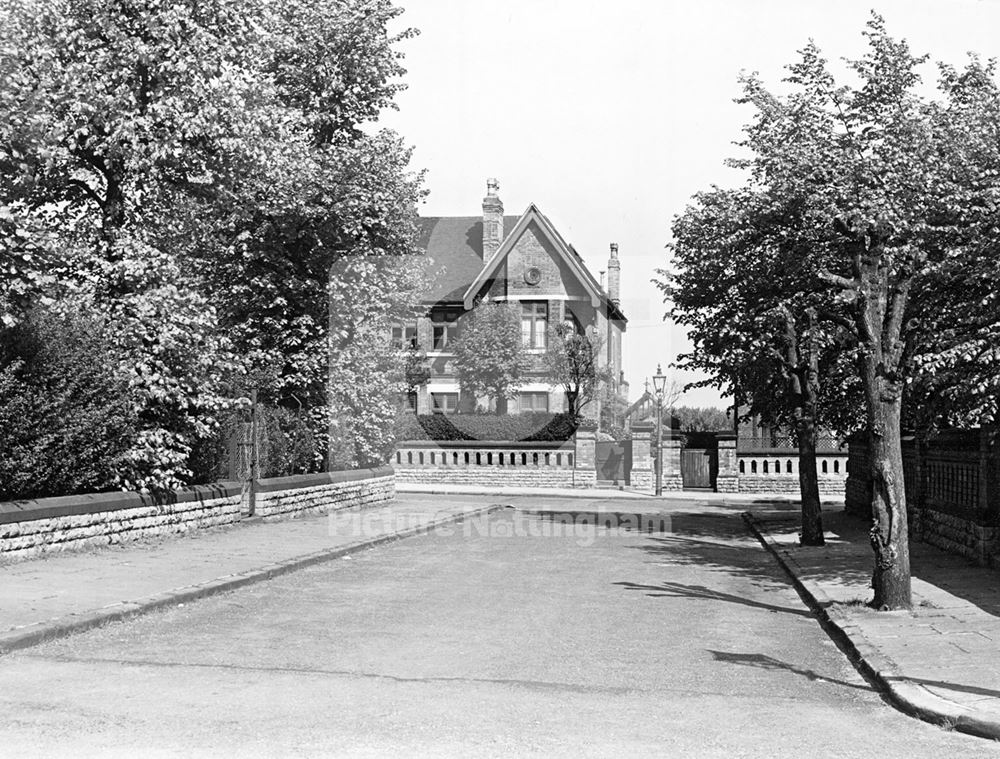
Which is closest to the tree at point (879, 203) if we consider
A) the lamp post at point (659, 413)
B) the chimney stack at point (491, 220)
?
the lamp post at point (659, 413)

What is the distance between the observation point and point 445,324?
188ft

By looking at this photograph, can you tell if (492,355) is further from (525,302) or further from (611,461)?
(611,461)

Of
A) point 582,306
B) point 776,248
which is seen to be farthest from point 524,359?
point 776,248

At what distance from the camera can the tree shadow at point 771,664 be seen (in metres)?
8.58

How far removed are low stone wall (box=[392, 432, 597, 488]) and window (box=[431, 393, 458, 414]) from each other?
12452 mm

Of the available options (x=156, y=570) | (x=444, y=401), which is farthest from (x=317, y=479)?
(x=444, y=401)

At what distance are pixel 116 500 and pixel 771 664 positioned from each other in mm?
10994

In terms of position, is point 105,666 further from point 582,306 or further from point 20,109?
point 582,306

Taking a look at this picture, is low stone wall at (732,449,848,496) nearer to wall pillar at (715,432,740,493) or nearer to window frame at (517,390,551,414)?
wall pillar at (715,432,740,493)

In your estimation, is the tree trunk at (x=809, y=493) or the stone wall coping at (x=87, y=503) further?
the tree trunk at (x=809, y=493)

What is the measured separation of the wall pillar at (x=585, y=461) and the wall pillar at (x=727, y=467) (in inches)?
185

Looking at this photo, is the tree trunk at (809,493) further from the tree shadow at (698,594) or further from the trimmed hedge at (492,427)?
the trimmed hedge at (492,427)

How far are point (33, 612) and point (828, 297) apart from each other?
1423cm

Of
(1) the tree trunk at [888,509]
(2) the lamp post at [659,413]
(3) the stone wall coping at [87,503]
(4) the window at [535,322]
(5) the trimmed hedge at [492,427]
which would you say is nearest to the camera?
(1) the tree trunk at [888,509]
